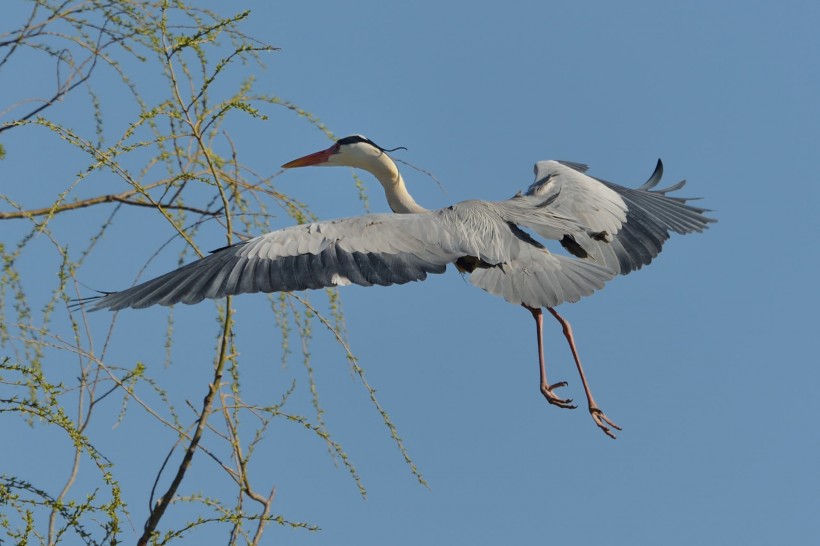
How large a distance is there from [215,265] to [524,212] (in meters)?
1.64

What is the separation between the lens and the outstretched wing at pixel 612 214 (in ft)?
19.0

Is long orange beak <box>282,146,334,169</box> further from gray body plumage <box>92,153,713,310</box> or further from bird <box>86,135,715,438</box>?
gray body plumage <box>92,153,713,310</box>

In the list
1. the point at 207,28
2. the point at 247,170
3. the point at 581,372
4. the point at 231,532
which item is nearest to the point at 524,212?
the point at 581,372

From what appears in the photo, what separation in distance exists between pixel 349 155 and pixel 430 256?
76.0 inches

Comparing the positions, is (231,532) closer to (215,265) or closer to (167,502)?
(167,502)

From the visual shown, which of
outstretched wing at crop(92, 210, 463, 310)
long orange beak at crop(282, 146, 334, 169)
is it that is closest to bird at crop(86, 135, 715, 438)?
outstretched wing at crop(92, 210, 463, 310)

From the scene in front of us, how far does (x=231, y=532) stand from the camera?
134 inches

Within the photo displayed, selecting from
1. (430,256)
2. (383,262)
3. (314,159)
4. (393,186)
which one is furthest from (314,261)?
(314,159)

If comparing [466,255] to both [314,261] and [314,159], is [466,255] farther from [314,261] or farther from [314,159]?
[314,159]

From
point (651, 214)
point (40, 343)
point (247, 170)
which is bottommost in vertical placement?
point (40, 343)

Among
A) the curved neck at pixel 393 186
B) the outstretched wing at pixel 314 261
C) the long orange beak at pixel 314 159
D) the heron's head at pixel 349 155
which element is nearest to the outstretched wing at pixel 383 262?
the outstretched wing at pixel 314 261

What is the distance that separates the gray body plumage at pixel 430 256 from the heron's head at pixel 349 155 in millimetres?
974

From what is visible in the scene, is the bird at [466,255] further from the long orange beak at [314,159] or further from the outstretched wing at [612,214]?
the long orange beak at [314,159]

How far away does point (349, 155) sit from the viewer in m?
6.61
